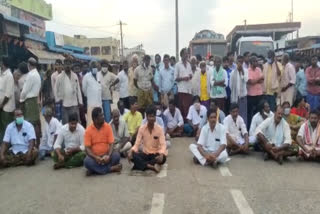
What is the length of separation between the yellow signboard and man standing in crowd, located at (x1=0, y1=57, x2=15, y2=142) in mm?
20646

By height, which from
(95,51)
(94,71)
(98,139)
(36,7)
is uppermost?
(36,7)

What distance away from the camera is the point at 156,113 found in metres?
8.38

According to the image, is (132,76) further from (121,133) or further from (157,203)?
(157,203)

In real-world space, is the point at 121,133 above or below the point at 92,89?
Answer: below

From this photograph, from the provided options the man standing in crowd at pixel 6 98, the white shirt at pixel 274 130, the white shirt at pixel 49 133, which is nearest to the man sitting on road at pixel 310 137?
the white shirt at pixel 274 130

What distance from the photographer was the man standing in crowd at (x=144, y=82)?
1033 cm

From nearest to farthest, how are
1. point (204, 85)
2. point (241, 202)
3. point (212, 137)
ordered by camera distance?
1. point (241, 202)
2. point (212, 137)
3. point (204, 85)

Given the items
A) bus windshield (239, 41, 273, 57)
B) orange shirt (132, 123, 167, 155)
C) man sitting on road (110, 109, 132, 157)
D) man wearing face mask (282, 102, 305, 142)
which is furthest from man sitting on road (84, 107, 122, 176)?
bus windshield (239, 41, 273, 57)

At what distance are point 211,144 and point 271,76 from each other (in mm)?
3299

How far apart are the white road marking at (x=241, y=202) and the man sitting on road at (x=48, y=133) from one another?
13.4 ft

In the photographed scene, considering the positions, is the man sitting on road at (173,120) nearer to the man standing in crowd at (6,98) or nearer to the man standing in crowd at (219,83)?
the man standing in crowd at (219,83)

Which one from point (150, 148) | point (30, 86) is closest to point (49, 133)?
point (30, 86)

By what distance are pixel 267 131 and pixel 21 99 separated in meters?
5.13

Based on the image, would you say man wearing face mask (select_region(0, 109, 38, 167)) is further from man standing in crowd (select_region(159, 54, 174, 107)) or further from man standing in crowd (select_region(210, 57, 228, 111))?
man standing in crowd (select_region(210, 57, 228, 111))
